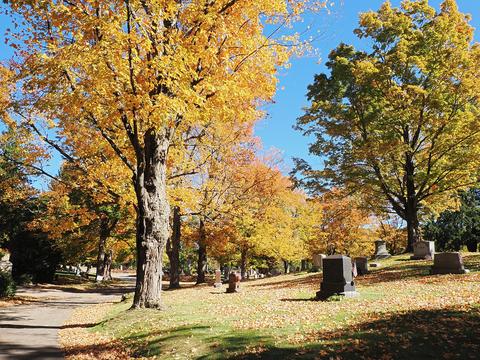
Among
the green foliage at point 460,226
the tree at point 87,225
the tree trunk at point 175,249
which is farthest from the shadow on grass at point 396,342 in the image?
the green foliage at point 460,226

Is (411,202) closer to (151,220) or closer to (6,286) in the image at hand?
(151,220)

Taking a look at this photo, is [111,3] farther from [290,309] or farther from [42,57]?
[290,309]

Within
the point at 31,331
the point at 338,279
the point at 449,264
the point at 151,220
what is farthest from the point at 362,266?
the point at 31,331

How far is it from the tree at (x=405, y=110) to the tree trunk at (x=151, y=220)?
46.2 feet

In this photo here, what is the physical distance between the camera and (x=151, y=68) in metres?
10.4

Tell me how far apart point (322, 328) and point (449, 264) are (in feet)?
34.1

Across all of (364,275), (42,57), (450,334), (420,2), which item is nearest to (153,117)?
(42,57)

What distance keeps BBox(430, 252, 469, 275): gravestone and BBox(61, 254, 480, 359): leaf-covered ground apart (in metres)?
2.05

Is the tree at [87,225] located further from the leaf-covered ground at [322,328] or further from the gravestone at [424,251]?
the gravestone at [424,251]

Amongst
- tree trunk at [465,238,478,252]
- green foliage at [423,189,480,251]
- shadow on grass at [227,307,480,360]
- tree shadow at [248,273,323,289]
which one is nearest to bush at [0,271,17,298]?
tree shadow at [248,273,323,289]

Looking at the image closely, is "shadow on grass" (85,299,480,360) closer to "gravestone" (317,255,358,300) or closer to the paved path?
the paved path

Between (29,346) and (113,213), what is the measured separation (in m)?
21.4

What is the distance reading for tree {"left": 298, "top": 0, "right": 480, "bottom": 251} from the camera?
2148 centimetres

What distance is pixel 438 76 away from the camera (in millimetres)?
21781
